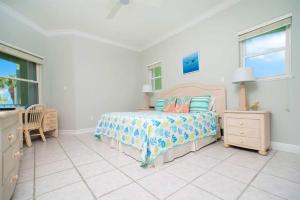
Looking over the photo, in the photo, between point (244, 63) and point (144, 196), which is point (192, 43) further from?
point (144, 196)

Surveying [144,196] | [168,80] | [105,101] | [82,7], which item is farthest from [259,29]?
[105,101]

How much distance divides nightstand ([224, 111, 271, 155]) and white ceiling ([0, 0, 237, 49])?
7.20 ft

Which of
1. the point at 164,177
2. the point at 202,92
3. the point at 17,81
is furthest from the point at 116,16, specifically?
the point at 164,177

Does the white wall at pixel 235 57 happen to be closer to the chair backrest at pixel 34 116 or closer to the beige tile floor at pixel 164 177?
the beige tile floor at pixel 164 177

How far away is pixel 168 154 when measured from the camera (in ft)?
6.36

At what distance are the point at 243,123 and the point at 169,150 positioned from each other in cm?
130

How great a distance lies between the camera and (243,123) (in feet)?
7.34

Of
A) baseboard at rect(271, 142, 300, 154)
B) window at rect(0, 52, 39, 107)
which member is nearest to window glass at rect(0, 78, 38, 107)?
window at rect(0, 52, 39, 107)

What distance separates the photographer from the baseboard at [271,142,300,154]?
2080 millimetres

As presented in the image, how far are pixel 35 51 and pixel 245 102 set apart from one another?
4.91 m

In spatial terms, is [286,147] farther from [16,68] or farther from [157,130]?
[16,68]

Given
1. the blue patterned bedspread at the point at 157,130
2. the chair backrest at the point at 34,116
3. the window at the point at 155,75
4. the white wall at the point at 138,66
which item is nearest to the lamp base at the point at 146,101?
the window at the point at 155,75

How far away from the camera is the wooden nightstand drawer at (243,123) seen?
6.96 ft

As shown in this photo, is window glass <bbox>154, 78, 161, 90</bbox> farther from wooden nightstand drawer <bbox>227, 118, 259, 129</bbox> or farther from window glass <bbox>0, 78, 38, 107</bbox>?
window glass <bbox>0, 78, 38, 107</bbox>
